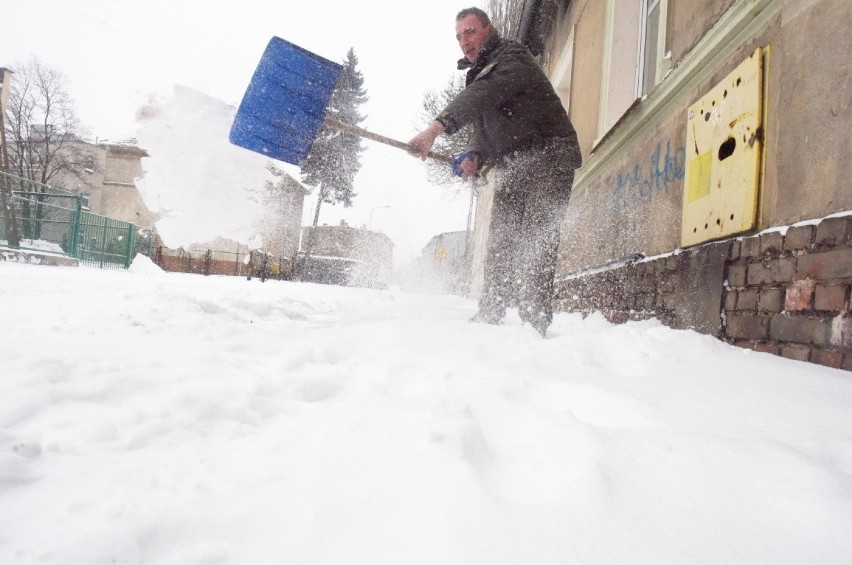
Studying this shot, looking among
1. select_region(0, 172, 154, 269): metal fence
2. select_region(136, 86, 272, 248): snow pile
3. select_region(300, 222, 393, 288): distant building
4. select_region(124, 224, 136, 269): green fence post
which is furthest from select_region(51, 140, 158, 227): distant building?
select_region(136, 86, 272, 248): snow pile

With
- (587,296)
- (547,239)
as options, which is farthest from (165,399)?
(587,296)

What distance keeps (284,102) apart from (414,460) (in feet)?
10.6

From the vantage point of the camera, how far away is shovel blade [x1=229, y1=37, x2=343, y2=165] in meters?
3.24

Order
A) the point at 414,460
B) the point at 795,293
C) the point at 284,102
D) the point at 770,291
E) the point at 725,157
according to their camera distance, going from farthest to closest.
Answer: the point at 284,102 < the point at 725,157 < the point at 770,291 < the point at 795,293 < the point at 414,460

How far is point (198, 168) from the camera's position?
5.73m

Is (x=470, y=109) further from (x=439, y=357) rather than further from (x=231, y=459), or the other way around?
(x=231, y=459)

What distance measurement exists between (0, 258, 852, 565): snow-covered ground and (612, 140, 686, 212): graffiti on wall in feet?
4.85

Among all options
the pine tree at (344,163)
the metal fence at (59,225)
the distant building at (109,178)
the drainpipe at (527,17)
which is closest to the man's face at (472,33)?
the drainpipe at (527,17)

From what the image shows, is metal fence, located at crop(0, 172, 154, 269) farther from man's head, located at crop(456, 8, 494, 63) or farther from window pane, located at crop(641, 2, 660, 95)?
window pane, located at crop(641, 2, 660, 95)

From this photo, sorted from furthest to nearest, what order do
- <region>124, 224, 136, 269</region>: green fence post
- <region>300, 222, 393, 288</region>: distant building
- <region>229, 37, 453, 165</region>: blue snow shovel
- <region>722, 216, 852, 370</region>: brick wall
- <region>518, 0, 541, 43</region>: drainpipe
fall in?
1. <region>300, 222, 393, 288</region>: distant building
2. <region>124, 224, 136, 269</region>: green fence post
3. <region>518, 0, 541, 43</region>: drainpipe
4. <region>229, 37, 453, 165</region>: blue snow shovel
5. <region>722, 216, 852, 370</region>: brick wall

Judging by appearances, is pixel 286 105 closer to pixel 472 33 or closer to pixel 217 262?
pixel 472 33

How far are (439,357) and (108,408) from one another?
3.16 ft

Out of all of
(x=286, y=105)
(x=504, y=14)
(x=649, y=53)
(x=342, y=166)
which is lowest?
(x=286, y=105)

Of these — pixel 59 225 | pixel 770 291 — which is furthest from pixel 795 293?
pixel 59 225
